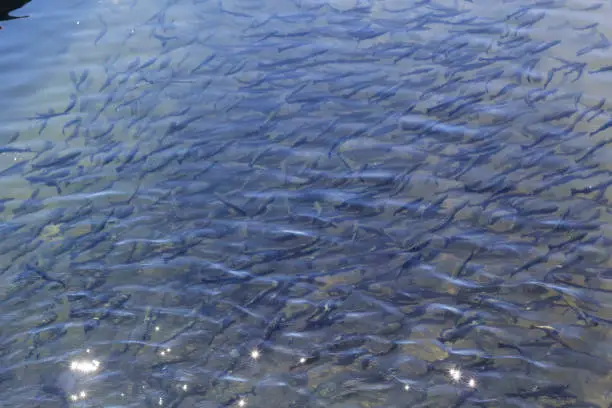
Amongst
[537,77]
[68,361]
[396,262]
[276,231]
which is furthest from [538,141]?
[68,361]

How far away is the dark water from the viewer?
641 cm

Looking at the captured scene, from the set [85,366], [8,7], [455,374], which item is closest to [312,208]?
[455,374]

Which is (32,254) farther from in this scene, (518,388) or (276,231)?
(518,388)

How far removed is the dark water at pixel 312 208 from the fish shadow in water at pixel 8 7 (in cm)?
89

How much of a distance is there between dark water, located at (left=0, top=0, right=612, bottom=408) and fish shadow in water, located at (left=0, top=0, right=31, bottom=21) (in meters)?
0.89

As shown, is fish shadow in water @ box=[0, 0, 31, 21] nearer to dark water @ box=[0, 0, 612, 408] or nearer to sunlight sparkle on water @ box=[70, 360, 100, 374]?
dark water @ box=[0, 0, 612, 408]

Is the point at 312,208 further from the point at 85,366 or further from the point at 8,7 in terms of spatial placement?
the point at 8,7

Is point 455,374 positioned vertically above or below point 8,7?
below

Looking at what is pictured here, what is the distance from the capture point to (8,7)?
13242 mm

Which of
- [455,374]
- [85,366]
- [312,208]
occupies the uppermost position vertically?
[312,208]

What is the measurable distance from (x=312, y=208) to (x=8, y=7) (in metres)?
9.12

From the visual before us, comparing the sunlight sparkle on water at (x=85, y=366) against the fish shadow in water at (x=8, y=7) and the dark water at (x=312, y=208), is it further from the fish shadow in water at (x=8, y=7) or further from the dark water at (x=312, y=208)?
the fish shadow in water at (x=8, y=7)

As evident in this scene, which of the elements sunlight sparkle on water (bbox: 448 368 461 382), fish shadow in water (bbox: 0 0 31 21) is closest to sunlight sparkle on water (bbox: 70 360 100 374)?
sunlight sparkle on water (bbox: 448 368 461 382)

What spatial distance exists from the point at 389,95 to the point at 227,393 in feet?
18.7
